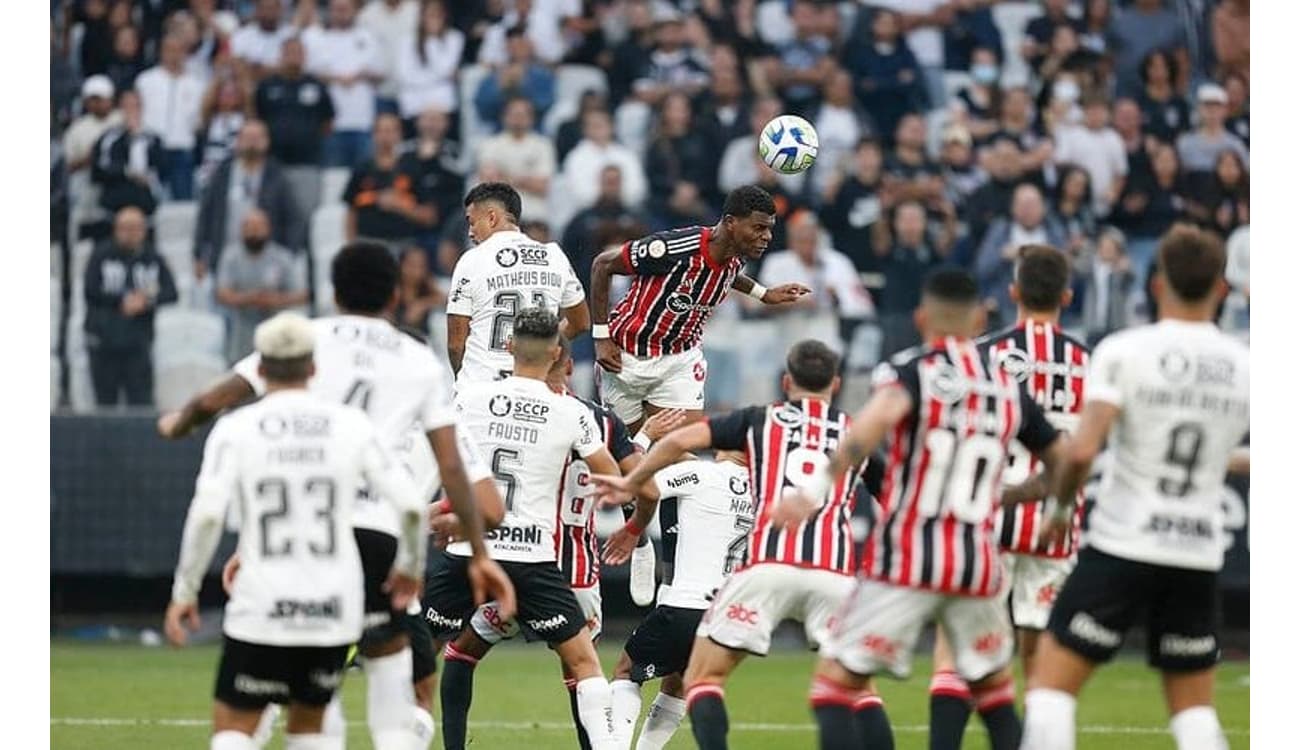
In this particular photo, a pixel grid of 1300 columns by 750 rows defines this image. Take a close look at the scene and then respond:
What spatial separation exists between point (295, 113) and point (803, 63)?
16.5 feet

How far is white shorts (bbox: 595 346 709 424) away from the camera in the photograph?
1274 centimetres

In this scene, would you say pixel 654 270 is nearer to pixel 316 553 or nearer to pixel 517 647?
pixel 316 553

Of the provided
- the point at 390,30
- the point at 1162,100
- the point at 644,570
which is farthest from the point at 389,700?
the point at 1162,100

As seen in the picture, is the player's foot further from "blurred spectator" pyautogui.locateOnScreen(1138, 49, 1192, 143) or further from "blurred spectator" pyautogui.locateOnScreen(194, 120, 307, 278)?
"blurred spectator" pyautogui.locateOnScreen(1138, 49, 1192, 143)

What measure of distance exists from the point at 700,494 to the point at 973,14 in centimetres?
1219

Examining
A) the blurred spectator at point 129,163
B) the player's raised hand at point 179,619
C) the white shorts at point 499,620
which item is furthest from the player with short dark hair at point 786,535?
the blurred spectator at point 129,163

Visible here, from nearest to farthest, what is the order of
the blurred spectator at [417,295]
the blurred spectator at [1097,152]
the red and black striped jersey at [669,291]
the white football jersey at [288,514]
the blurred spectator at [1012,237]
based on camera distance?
the white football jersey at [288,514], the red and black striped jersey at [669,291], the blurred spectator at [417,295], the blurred spectator at [1012,237], the blurred spectator at [1097,152]

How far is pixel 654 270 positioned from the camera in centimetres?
1237

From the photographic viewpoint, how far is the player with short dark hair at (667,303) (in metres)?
12.0

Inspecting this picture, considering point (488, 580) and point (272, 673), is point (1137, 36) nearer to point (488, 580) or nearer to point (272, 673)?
point (488, 580)

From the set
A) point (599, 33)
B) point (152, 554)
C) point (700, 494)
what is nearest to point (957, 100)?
point (599, 33)

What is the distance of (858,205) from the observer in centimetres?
1914

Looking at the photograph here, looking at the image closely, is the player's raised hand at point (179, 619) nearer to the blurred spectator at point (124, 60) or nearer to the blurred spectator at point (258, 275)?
the blurred spectator at point (258, 275)

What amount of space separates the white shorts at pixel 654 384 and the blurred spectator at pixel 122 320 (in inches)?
226
